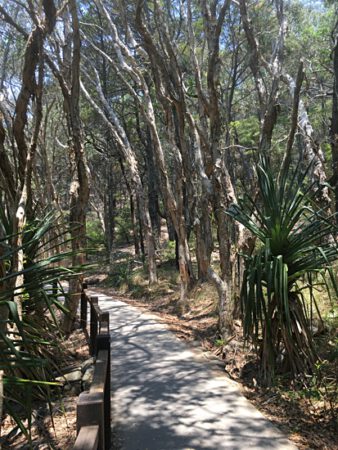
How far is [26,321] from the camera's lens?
15.0 ft

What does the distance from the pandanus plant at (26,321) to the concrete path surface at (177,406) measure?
96 cm

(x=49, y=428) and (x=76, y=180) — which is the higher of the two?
(x=76, y=180)

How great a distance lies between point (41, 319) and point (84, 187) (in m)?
3.42

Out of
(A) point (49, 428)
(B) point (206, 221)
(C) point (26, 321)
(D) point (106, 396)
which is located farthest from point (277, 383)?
(B) point (206, 221)

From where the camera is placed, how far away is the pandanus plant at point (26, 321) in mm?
2354

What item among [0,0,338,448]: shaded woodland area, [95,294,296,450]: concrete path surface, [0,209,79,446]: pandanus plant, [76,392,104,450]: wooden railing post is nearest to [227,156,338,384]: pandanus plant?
[0,0,338,448]: shaded woodland area

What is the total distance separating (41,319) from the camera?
4859 mm

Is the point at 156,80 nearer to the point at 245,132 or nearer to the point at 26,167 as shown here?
the point at 26,167

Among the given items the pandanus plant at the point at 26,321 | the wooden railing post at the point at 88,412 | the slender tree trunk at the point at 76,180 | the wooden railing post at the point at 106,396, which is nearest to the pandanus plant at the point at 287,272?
the wooden railing post at the point at 106,396

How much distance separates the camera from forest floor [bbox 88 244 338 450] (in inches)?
167

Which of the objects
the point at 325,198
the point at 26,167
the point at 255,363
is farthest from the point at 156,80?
the point at 255,363

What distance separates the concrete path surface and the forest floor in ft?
0.69

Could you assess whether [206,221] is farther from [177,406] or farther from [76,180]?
[177,406]

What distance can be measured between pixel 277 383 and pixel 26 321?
2866 millimetres
